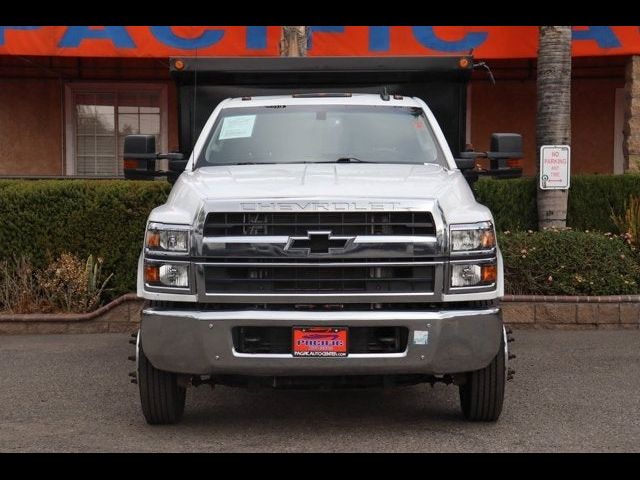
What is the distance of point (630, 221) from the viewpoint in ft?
35.3

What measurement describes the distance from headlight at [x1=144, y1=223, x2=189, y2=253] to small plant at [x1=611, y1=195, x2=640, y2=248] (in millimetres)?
6515

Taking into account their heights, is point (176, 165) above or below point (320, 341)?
above

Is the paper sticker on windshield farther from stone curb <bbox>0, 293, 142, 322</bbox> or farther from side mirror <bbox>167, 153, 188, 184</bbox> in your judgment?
stone curb <bbox>0, 293, 142, 322</bbox>

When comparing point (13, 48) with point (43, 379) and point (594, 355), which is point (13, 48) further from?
point (594, 355)

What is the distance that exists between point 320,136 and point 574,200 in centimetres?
543

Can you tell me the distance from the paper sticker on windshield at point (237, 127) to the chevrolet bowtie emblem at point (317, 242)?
170 cm

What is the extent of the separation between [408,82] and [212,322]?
363 centimetres

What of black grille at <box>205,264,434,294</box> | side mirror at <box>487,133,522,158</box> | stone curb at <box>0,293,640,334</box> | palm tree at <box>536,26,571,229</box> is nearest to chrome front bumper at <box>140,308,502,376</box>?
black grille at <box>205,264,434,294</box>

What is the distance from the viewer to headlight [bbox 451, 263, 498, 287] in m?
5.47

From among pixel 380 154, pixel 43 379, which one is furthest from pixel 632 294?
pixel 43 379

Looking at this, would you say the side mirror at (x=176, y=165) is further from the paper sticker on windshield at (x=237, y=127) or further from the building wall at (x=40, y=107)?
the building wall at (x=40, y=107)

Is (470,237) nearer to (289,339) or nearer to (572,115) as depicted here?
(289,339)

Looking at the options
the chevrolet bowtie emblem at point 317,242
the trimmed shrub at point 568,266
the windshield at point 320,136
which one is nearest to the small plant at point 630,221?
the trimmed shrub at point 568,266

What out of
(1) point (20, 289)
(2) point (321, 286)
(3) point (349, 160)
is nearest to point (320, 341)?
(2) point (321, 286)
